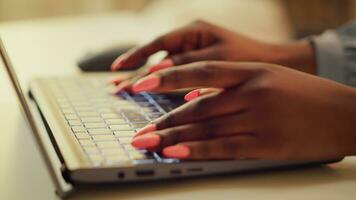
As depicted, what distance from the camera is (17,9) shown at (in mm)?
2197

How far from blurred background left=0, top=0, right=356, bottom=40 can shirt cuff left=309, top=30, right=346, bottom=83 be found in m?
0.56

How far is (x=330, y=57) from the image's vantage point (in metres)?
0.93

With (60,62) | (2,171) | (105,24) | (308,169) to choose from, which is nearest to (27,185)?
(2,171)

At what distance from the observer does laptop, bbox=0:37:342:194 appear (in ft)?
1.70

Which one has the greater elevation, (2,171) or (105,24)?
(105,24)

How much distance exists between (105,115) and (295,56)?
1.23 ft

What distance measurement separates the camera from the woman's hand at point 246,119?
1.82 feet

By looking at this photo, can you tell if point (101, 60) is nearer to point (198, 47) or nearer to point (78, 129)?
point (198, 47)

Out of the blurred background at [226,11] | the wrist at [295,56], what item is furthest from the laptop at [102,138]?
the blurred background at [226,11]

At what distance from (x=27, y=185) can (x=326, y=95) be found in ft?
0.97

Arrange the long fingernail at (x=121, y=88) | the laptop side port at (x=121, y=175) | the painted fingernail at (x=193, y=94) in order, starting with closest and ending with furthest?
the laptop side port at (x=121, y=175)
the painted fingernail at (x=193, y=94)
the long fingernail at (x=121, y=88)

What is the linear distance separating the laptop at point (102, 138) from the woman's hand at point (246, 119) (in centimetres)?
2

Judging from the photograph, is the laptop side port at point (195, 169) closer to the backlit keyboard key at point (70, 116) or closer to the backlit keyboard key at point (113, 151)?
the backlit keyboard key at point (113, 151)

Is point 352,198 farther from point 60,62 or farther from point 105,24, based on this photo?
point 105,24
